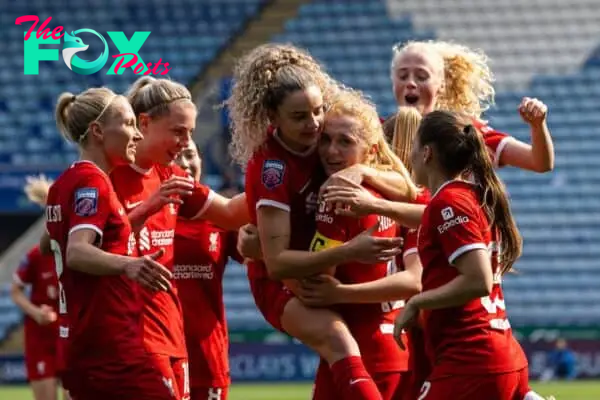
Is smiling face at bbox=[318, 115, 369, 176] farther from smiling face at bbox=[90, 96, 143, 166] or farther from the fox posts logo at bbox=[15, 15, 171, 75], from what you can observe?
the fox posts logo at bbox=[15, 15, 171, 75]

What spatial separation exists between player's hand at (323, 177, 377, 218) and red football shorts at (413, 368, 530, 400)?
2.30ft

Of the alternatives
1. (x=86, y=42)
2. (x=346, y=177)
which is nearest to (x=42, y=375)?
(x=346, y=177)

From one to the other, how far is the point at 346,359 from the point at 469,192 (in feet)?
2.58

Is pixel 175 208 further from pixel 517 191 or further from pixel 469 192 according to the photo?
pixel 517 191

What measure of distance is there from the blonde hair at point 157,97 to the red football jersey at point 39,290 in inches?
223

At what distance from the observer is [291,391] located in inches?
639

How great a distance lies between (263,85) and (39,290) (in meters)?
6.59

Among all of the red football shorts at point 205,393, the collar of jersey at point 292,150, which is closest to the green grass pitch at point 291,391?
the red football shorts at point 205,393

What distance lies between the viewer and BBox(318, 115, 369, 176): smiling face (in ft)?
16.7

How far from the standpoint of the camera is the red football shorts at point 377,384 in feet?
16.8

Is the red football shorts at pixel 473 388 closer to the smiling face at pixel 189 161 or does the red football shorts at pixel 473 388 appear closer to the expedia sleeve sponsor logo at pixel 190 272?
the expedia sleeve sponsor logo at pixel 190 272

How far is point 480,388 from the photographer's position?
4656 mm

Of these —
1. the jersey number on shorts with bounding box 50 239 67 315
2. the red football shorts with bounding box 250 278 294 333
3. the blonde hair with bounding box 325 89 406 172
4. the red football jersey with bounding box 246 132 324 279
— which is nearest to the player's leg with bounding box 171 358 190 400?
the red football shorts with bounding box 250 278 294 333

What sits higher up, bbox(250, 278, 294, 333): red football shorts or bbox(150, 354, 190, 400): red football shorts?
bbox(250, 278, 294, 333): red football shorts
